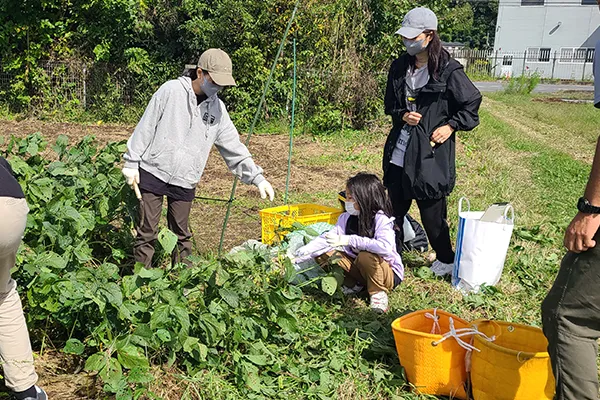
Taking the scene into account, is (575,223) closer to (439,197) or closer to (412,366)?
(412,366)

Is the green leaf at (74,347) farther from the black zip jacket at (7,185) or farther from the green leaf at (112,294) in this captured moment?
the black zip jacket at (7,185)

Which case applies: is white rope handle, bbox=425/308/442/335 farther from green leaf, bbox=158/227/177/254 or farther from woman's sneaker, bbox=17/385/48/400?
woman's sneaker, bbox=17/385/48/400

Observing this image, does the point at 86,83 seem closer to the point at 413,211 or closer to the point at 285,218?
the point at 413,211

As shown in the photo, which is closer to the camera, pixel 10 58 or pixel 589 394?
pixel 589 394

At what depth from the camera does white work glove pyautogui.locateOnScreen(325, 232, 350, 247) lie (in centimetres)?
346

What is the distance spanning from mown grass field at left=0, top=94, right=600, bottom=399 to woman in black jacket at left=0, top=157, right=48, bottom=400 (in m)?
0.20

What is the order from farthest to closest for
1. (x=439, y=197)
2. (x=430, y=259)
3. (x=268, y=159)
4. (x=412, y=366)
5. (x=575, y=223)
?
(x=268, y=159)
(x=430, y=259)
(x=439, y=197)
(x=412, y=366)
(x=575, y=223)

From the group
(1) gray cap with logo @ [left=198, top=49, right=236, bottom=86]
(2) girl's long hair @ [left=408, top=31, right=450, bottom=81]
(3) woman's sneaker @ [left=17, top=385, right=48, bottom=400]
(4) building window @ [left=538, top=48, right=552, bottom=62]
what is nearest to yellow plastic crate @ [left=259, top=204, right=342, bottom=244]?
(1) gray cap with logo @ [left=198, top=49, right=236, bottom=86]

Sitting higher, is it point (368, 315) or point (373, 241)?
point (373, 241)

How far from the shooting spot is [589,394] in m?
2.10

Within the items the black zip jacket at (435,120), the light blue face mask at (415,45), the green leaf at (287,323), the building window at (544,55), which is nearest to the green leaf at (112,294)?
the green leaf at (287,323)

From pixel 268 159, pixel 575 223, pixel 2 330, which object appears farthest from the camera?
pixel 268 159

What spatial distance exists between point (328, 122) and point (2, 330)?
9432mm

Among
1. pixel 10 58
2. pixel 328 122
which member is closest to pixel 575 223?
pixel 328 122
